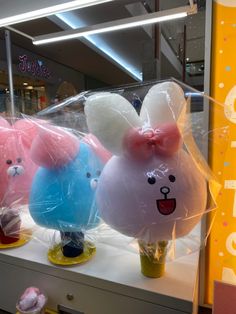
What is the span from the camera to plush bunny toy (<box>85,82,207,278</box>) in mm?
721

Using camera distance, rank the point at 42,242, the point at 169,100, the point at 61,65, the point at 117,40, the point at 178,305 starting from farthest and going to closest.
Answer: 1. the point at 61,65
2. the point at 117,40
3. the point at 42,242
4. the point at 178,305
5. the point at 169,100

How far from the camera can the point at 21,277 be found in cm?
112

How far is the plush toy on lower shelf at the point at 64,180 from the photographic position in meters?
0.88

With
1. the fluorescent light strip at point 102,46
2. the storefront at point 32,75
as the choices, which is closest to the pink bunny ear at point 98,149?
the storefront at point 32,75

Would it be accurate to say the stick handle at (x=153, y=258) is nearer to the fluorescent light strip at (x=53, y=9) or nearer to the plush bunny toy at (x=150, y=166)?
the plush bunny toy at (x=150, y=166)

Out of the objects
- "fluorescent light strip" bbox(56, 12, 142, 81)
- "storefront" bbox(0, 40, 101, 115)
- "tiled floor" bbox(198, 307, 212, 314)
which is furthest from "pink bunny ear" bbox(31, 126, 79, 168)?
"fluorescent light strip" bbox(56, 12, 142, 81)

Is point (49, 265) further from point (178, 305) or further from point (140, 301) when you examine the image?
point (178, 305)

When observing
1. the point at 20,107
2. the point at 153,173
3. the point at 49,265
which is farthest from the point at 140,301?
the point at 20,107

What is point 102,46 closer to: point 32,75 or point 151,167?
point 32,75

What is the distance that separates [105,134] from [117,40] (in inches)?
146

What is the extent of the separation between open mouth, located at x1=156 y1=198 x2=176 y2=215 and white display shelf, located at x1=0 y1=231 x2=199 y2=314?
349 mm

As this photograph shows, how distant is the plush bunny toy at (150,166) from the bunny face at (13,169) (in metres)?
0.44

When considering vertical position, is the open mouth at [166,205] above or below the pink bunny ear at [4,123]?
below

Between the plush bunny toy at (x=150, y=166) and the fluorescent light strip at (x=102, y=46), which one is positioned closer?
the plush bunny toy at (x=150, y=166)
